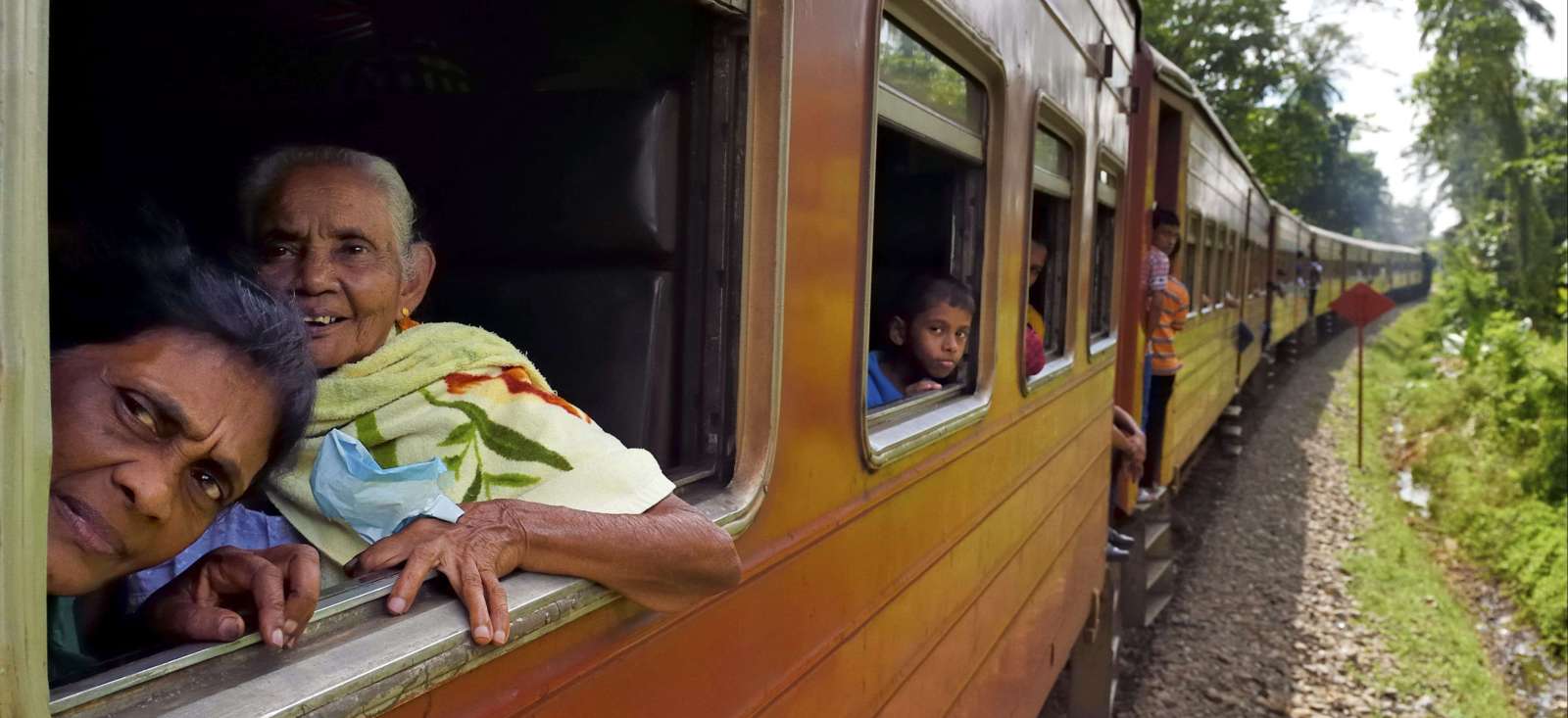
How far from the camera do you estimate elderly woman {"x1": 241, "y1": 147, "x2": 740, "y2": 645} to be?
128cm

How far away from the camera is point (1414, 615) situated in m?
7.93

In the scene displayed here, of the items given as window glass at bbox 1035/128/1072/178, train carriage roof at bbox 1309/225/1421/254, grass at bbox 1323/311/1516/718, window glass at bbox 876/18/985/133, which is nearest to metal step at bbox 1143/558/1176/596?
grass at bbox 1323/311/1516/718

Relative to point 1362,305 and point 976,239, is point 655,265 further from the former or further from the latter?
point 1362,305

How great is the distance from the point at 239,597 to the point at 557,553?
1.02ft

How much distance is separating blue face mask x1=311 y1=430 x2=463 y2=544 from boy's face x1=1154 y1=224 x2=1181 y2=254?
576cm

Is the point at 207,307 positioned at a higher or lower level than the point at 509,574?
higher

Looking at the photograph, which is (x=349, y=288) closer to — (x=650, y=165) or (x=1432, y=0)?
(x=650, y=165)

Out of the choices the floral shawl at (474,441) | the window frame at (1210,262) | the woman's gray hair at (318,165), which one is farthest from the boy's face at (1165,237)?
the floral shawl at (474,441)

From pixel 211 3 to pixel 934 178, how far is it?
1795 millimetres

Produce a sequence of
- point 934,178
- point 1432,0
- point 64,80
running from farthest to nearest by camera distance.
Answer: point 1432,0
point 934,178
point 64,80

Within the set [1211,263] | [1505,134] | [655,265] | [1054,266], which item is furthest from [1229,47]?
[655,265]

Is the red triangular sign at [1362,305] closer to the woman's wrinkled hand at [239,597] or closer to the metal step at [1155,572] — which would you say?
the metal step at [1155,572]

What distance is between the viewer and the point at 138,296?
1117 mm

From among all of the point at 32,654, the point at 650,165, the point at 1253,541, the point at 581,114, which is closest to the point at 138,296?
the point at 32,654
